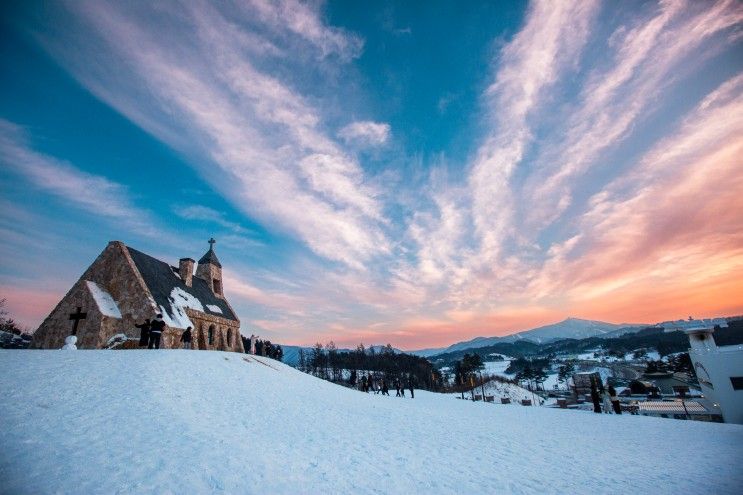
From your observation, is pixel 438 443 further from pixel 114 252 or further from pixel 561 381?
pixel 561 381

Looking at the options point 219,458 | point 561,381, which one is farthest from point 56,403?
point 561,381

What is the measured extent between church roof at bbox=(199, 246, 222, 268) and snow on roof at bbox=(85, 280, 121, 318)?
16116 millimetres

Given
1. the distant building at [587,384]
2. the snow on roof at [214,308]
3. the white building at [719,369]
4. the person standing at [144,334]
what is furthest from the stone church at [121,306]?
the white building at [719,369]

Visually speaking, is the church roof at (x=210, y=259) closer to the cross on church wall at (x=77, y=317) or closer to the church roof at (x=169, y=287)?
the church roof at (x=169, y=287)

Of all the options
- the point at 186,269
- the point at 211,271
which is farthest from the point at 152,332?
the point at 211,271

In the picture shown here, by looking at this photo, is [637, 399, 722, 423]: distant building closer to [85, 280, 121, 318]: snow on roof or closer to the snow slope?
the snow slope

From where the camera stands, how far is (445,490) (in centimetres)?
656

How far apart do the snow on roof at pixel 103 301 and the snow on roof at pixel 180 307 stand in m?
2.63

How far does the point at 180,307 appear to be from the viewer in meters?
25.6

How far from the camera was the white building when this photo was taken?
68.4 ft

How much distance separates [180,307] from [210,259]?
46.2 ft

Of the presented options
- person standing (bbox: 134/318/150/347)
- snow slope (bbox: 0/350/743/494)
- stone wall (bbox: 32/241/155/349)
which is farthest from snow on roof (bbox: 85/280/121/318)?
snow slope (bbox: 0/350/743/494)

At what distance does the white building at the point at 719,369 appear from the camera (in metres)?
20.8

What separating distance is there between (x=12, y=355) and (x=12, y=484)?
9.88 m
